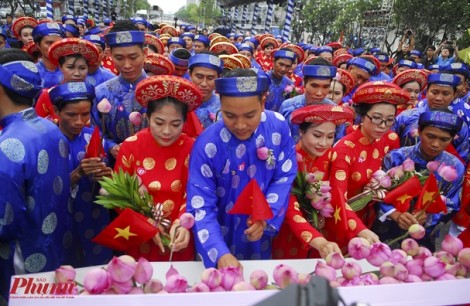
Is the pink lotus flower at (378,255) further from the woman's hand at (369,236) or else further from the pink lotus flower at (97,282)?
the pink lotus flower at (97,282)

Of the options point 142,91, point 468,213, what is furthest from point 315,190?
point 468,213

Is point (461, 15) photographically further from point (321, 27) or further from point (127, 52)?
point (127, 52)

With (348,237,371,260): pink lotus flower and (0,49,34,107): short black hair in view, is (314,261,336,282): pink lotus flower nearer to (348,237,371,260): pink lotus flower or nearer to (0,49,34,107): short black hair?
(348,237,371,260): pink lotus flower

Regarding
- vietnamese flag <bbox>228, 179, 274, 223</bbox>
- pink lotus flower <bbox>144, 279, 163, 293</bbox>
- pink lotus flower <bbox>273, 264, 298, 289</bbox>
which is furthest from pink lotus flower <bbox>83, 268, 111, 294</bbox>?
vietnamese flag <bbox>228, 179, 274, 223</bbox>

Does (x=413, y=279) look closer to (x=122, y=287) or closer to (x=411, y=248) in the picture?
(x=411, y=248)

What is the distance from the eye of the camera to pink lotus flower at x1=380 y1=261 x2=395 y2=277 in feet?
4.30

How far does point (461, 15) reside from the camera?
56.4ft

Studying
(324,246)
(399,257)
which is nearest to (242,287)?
(399,257)

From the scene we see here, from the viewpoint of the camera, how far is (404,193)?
7.29ft

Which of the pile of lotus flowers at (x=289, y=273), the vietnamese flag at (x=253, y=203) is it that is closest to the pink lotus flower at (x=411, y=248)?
the pile of lotus flowers at (x=289, y=273)

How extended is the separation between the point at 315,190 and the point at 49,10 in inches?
491

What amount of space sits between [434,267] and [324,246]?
678mm

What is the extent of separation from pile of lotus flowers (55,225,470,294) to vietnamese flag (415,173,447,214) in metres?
0.65

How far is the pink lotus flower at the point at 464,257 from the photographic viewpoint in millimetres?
1376
